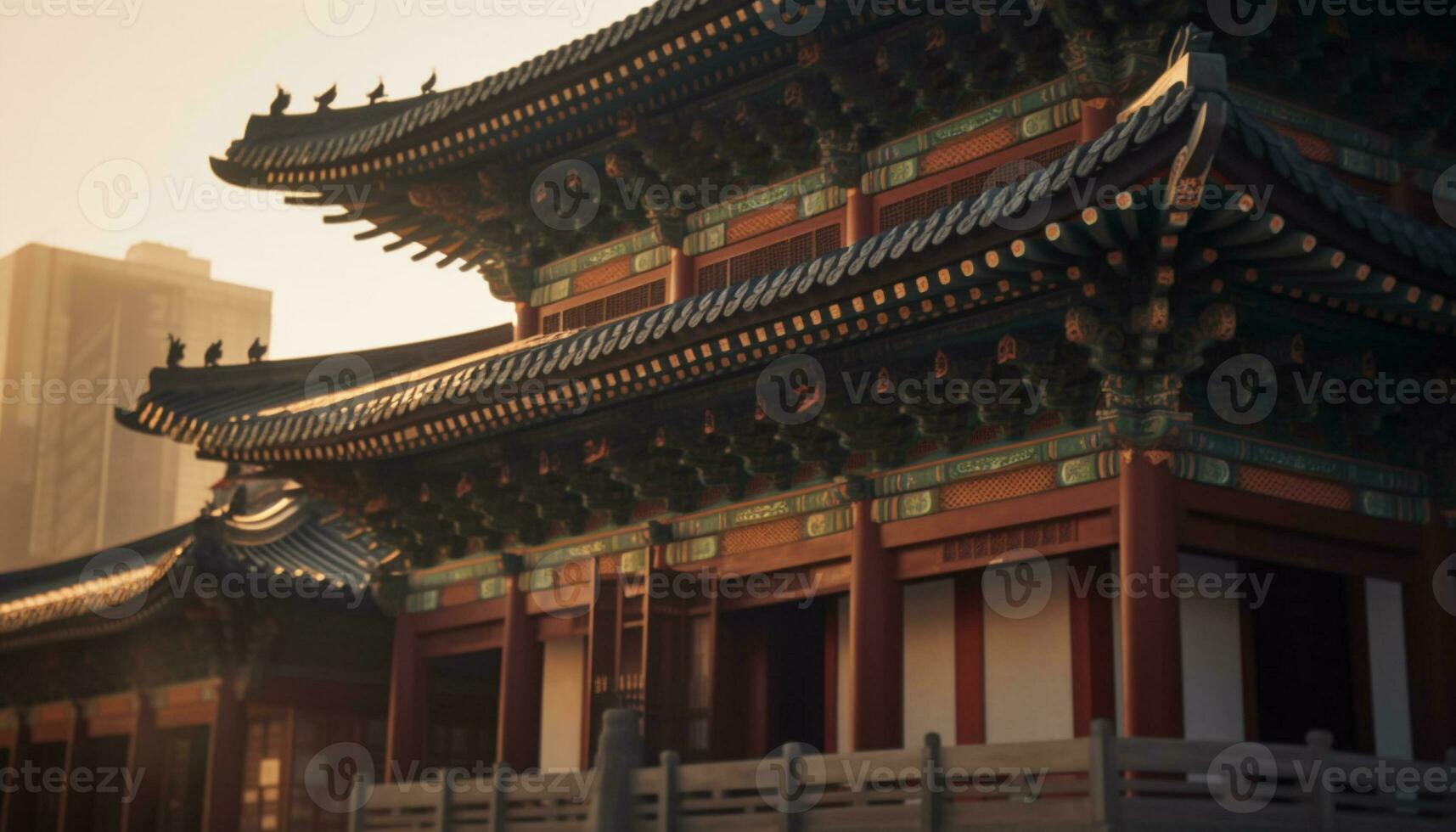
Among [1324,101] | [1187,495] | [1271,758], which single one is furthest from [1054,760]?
[1324,101]

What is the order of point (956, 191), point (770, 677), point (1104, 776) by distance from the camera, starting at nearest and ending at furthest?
1. point (1104, 776)
2. point (956, 191)
3. point (770, 677)

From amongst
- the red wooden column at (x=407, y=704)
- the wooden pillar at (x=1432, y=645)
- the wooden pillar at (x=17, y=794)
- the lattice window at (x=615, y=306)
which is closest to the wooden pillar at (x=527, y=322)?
the lattice window at (x=615, y=306)

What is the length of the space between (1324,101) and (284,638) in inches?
564

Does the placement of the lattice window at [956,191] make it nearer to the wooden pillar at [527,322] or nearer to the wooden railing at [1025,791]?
the wooden railing at [1025,791]

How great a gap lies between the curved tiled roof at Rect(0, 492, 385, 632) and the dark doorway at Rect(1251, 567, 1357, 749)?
10.6m

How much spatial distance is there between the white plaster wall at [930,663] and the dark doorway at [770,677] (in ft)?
5.28

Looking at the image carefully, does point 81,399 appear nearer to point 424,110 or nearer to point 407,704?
point 407,704

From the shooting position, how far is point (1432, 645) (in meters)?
13.9

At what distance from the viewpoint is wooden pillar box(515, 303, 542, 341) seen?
2006 centimetres

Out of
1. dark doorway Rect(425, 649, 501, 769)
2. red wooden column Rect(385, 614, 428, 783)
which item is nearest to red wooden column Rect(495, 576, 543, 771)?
red wooden column Rect(385, 614, 428, 783)

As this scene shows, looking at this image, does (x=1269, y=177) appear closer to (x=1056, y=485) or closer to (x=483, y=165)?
(x=1056, y=485)

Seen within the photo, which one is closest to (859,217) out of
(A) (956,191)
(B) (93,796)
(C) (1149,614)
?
(A) (956,191)

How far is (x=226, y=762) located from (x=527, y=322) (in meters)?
7.00

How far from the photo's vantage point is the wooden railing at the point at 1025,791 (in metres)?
10.9
